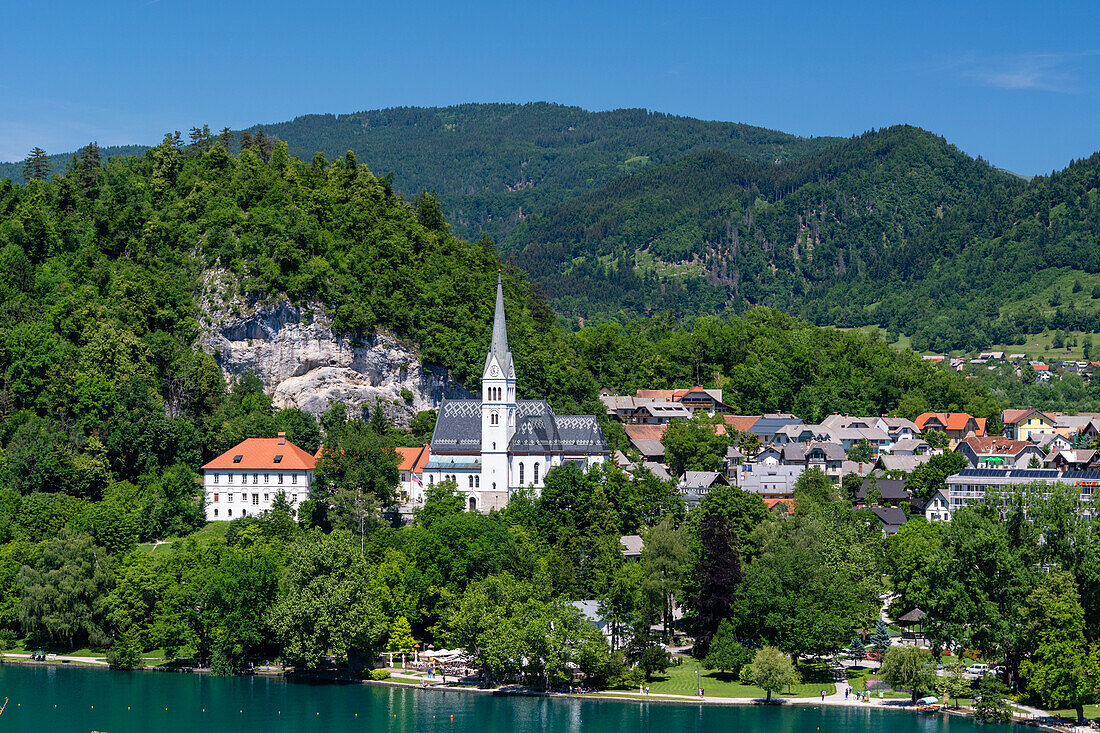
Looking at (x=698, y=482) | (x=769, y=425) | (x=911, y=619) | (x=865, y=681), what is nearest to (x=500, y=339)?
(x=698, y=482)

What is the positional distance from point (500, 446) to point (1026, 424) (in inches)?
3233

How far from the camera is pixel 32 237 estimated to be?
113812mm

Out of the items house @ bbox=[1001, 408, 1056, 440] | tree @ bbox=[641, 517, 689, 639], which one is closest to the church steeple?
tree @ bbox=[641, 517, 689, 639]

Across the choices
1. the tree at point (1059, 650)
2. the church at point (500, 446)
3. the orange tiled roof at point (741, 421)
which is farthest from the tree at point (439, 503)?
the orange tiled roof at point (741, 421)

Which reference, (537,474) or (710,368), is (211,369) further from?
(710,368)

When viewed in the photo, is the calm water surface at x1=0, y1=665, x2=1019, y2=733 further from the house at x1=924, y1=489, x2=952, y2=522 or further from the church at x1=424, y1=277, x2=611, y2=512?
the house at x1=924, y1=489, x2=952, y2=522

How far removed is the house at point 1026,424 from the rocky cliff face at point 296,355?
79.7m

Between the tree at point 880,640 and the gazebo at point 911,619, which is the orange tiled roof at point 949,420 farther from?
the tree at point 880,640

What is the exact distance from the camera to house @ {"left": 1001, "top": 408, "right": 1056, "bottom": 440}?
151 metres

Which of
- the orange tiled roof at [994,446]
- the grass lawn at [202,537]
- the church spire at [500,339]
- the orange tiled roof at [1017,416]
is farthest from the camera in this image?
the orange tiled roof at [1017,416]

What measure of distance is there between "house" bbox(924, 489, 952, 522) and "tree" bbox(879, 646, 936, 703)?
124ft

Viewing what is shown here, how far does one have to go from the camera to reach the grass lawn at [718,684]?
7132 centimetres

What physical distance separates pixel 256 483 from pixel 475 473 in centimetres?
1623

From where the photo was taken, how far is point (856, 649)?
7750 cm
